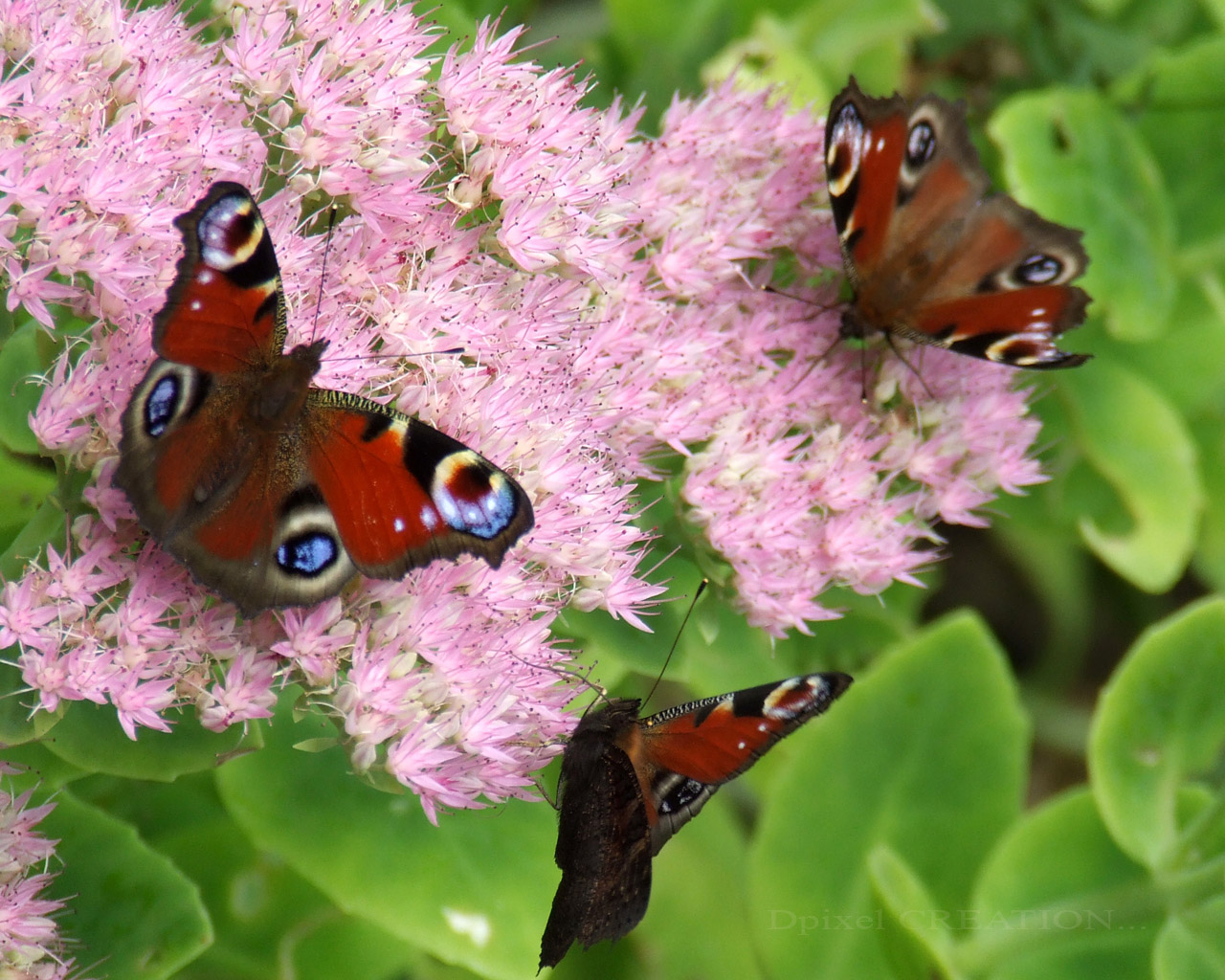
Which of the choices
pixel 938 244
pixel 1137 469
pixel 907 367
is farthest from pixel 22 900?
pixel 1137 469

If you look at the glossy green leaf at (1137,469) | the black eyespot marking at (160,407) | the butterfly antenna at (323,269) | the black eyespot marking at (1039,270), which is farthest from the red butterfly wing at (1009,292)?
the black eyespot marking at (160,407)

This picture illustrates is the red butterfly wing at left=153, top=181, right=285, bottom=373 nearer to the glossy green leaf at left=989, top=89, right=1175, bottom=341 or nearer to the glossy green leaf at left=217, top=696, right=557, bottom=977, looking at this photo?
the glossy green leaf at left=217, top=696, right=557, bottom=977

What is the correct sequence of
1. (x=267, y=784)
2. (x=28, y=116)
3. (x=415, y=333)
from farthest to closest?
(x=267, y=784) → (x=415, y=333) → (x=28, y=116)

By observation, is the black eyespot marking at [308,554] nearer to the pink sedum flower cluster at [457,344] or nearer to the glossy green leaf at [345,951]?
the pink sedum flower cluster at [457,344]

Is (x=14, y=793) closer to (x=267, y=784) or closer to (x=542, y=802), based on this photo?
(x=267, y=784)

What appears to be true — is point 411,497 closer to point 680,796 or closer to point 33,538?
point 33,538

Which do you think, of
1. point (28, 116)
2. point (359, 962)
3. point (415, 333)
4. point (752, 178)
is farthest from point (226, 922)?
point (752, 178)
